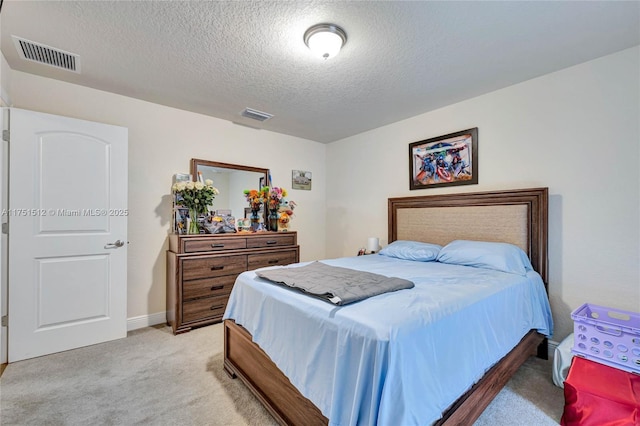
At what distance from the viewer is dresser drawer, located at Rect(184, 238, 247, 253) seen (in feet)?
9.67

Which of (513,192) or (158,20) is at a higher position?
(158,20)

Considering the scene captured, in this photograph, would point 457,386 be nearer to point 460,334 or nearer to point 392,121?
point 460,334

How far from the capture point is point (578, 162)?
233cm

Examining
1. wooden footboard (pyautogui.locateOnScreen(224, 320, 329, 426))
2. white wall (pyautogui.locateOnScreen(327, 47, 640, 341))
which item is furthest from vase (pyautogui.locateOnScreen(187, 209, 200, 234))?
white wall (pyautogui.locateOnScreen(327, 47, 640, 341))

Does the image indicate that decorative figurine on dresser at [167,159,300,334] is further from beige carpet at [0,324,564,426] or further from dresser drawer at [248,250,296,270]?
beige carpet at [0,324,564,426]

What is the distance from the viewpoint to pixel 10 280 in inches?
89.5

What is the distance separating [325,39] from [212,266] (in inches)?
99.2

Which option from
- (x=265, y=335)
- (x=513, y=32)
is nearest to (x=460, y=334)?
(x=265, y=335)

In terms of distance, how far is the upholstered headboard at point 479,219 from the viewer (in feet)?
8.05

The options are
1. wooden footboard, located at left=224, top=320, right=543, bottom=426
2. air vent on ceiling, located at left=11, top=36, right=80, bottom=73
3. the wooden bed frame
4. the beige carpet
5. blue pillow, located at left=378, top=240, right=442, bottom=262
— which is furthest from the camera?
blue pillow, located at left=378, top=240, right=442, bottom=262

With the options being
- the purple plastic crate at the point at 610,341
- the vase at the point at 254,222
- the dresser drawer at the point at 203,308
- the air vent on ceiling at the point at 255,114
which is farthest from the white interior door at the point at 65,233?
the purple plastic crate at the point at 610,341

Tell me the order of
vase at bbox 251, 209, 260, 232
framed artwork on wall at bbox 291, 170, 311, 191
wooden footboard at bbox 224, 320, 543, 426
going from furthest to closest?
framed artwork on wall at bbox 291, 170, 311, 191 < vase at bbox 251, 209, 260, 232 < wooden footboard at bbox 224, 320, 543, 426

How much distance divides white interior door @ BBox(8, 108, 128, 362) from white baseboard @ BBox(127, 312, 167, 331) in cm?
25

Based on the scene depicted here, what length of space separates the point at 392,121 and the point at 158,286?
12.1 feet
